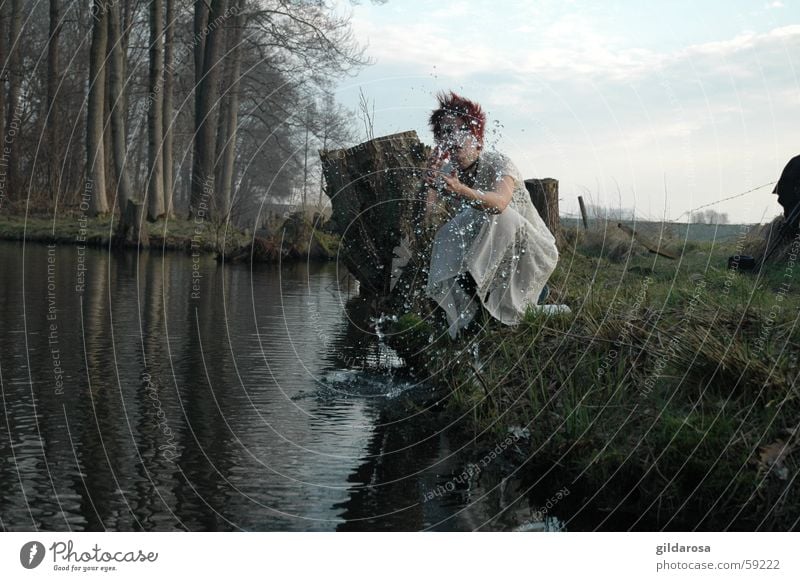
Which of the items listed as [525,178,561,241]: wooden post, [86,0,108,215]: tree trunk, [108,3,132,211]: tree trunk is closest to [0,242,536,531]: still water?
[525,178,561,241]: wooden post

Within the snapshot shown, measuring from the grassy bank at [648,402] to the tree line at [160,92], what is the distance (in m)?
11.6

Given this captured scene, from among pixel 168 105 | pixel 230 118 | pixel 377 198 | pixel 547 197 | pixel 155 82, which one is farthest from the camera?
pixel 168 105

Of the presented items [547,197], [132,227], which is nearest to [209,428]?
[547,197]

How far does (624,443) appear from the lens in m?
4.85

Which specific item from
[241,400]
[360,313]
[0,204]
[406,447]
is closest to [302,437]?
[406,447]

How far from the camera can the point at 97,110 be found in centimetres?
2330

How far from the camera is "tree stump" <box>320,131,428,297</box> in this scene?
352 inches

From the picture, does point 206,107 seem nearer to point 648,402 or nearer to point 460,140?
point 460,140

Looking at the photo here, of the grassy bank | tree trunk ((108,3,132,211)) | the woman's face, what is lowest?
the grassy bank

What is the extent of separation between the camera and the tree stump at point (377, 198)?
895 centimetres

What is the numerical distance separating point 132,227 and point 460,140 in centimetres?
1669

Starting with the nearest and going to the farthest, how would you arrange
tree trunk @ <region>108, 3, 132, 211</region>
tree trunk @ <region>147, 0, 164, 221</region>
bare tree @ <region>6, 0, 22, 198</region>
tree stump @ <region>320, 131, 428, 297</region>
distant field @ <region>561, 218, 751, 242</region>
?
tree stump @ <region>320, 131, 428, 297</region> < distant field @ <region>561, 218, 751, 242</region> < tree trunk @ <region>108, 3, 132, 211</region> < tree trunk @ <region>147, 0, 164, 221</region> < bare tree @ <region>6, 0, 22, 198</region>

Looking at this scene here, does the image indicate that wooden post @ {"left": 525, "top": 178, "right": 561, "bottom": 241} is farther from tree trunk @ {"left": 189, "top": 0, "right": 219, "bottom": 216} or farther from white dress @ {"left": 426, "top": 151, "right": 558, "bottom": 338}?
tree trunk @ {"left": 189, "top": 0, "right": 219, "bottom": 216}

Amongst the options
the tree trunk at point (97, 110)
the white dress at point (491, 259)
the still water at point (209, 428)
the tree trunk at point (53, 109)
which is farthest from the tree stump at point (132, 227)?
the white dress at point (491, 259)
